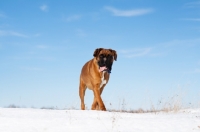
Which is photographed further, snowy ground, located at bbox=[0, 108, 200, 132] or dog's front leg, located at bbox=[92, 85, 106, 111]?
dog's front leg, located at bbox=[92, 85, 106, 111]

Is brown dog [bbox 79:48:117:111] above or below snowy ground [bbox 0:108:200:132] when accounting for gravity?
above

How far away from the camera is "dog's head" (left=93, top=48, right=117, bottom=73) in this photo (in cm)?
895

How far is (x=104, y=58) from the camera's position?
892 cm

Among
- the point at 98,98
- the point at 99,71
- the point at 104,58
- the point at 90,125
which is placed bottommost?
the point at 90,125

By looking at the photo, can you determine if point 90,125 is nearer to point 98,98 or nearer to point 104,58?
point 98,98

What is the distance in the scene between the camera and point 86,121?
233 inches

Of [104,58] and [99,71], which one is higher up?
[104,58]

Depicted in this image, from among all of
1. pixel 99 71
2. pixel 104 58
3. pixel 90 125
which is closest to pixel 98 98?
pixel 99 71

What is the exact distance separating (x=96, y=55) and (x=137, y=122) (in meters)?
3.47

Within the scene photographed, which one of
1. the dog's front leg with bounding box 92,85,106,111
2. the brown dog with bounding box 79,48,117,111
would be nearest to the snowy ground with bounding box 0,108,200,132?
the dog's front leg with bounding box 92,85,106,111

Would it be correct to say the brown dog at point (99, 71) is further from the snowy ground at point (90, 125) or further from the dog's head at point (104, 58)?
the snowy ground at point (90, 125)

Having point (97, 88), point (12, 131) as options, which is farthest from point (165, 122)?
point (97, 88)

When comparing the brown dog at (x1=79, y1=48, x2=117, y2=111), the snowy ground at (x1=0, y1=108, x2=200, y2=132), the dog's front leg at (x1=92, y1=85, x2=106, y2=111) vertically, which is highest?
the brown dog at (x1=79, y1=48, x2=117, y2=111)

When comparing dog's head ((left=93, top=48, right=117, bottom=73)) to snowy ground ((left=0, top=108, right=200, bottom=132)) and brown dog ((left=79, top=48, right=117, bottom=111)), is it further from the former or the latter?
snowy ground ((left=0, top=108, right=200, bottom=132))
